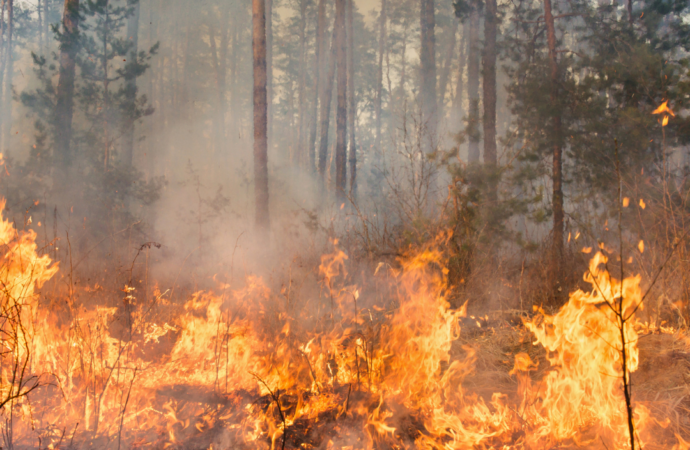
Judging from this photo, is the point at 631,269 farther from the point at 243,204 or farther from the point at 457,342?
the point at 243,204

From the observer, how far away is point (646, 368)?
11.1 feet

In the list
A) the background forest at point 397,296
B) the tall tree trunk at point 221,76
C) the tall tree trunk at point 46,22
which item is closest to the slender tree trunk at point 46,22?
the tall tree trunk at point 46,22

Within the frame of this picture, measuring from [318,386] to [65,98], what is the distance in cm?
1057

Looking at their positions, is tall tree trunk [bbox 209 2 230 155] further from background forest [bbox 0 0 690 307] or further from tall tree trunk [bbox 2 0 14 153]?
tall tree trunk [bbox 2 0 14 153]

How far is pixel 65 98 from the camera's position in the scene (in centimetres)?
1015

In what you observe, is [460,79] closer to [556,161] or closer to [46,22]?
[556,161]

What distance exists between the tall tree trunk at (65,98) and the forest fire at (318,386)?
6672 mm

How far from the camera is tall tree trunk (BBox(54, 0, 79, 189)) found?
1006 centimetres

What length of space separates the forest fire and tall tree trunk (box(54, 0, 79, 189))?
21.9 ft

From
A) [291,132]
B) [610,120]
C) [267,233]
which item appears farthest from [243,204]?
[291,132]

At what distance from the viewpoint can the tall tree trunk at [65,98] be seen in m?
10.1

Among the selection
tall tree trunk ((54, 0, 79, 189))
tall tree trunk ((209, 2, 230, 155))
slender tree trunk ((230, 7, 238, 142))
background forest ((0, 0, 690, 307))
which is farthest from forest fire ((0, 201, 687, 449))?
slender tree trunk ((230, 7, 238, 142))

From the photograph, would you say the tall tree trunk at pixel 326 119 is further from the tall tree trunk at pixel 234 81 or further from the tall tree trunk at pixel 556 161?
the tall tree trunk at pixel 234 81

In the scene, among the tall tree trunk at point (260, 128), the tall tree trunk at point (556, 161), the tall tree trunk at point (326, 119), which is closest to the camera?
the tall tree trunk at point (556, 161)
